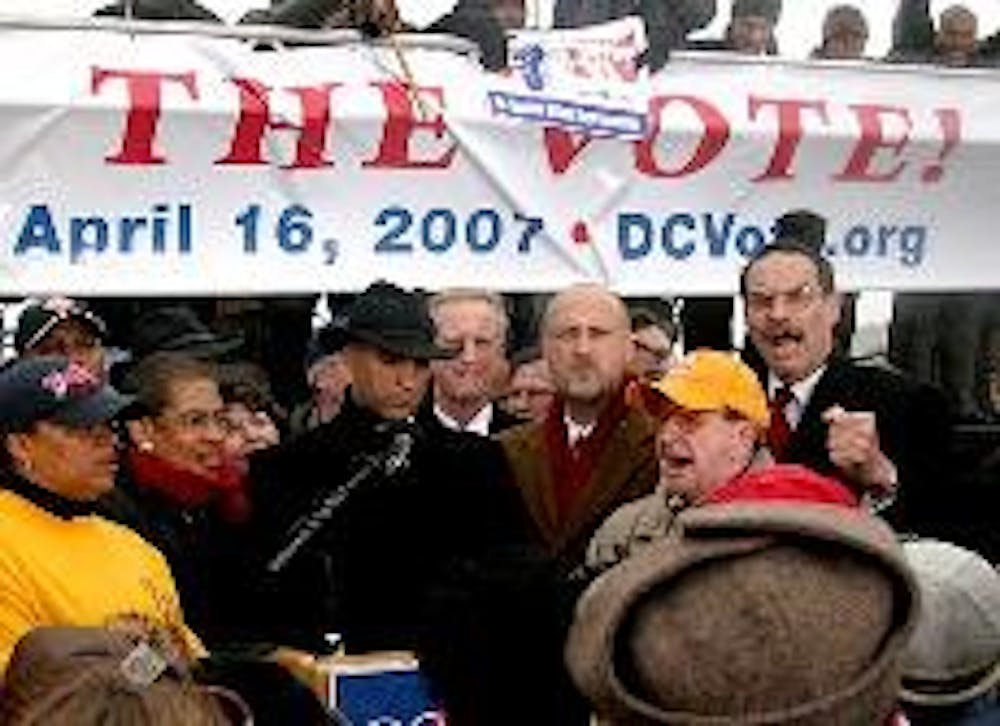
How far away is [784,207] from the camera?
6984 millimetres

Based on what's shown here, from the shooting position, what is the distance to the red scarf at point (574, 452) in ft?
15.8

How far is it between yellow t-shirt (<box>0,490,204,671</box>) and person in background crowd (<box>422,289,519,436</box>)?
187cm

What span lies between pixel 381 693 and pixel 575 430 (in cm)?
138

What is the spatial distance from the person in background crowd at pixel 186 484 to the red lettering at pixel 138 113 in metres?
0.67

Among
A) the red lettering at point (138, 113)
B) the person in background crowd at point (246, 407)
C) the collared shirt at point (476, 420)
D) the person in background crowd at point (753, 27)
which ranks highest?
the person in background crowd at point (753, 27)

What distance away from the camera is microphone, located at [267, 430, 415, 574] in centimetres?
471

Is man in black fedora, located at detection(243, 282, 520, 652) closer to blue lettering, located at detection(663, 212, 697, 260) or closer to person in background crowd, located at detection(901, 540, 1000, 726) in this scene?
blue lettering, located at detection(663, 212, 697, 260)

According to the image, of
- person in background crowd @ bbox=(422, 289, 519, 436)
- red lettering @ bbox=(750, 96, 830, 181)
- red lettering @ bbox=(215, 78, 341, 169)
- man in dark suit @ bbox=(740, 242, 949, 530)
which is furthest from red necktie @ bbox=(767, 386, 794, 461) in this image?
red lettering @ bbox=(750, 96, 830, 181)

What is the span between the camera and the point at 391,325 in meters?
5.05

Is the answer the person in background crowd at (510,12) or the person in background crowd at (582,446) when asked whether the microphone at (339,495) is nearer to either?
the person in background crowd at (582,446)

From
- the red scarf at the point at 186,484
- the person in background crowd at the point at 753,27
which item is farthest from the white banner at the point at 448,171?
the person in background crowd at the point at 753,27

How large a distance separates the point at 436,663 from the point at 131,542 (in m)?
1.98

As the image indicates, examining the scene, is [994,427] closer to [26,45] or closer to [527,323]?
[527,323]

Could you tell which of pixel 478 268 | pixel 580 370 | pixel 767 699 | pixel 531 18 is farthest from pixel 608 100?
pixel 767 699
